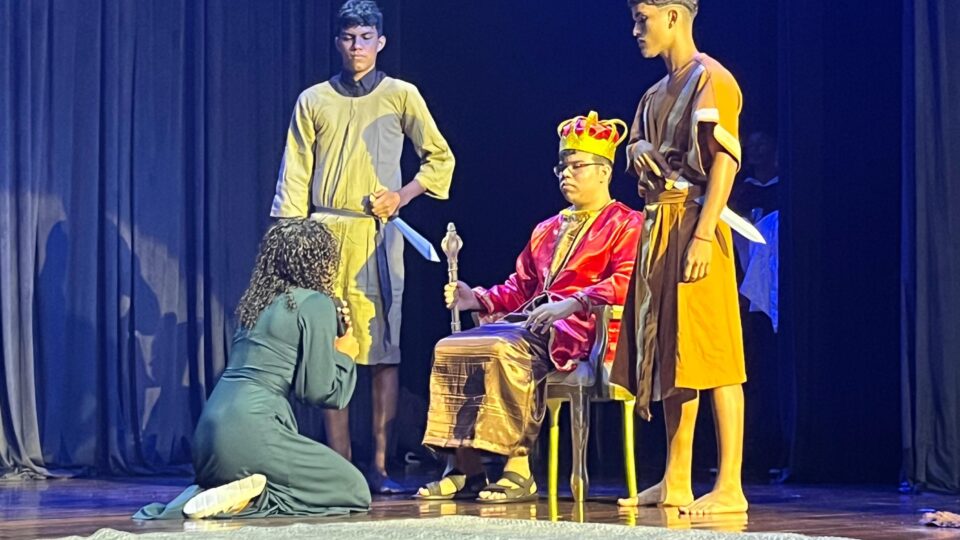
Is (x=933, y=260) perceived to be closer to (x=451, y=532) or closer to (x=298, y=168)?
(x=298, y=168)

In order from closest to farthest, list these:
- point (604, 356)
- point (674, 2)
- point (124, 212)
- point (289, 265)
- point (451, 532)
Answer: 1. point (451, 532)
2. point (674, 2)
3. point (289, 265)
4. point (604, 356)
5. point (124, 212)

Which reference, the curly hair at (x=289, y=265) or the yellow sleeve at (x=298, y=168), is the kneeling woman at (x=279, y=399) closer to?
the curly hair at (x=289, y=265)

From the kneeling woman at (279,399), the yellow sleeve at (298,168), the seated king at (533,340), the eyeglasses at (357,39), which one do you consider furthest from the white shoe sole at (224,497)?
the eyeglasses at (357,39)

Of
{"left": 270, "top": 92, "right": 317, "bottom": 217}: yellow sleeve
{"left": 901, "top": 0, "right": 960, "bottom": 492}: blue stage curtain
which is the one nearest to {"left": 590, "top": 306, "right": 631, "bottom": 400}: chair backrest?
{"left": 901, "top": 0, "right": 960, "bottom": 492}: blue stage curtain

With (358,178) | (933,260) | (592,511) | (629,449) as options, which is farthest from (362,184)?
(933,260)

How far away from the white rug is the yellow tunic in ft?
5.26

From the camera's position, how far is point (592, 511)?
415 centimetres

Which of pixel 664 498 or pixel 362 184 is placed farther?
pixel 362 184

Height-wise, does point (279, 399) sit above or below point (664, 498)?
above

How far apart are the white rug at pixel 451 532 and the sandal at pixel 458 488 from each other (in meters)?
1.03

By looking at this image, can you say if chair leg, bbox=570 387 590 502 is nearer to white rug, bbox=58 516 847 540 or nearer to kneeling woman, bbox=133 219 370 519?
kneeling woman, bbox=133 219 370 519

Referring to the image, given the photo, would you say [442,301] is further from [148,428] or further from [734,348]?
[734,348]

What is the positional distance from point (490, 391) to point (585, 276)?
1.61 feet

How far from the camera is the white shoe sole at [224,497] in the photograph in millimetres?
3900
